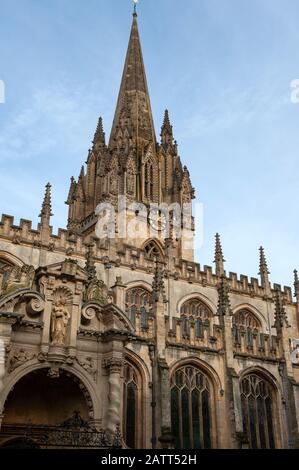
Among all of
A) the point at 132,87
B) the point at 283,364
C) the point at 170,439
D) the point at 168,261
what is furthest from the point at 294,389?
the point at 132,87

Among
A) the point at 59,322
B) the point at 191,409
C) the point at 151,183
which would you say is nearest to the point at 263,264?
the point at 151,183

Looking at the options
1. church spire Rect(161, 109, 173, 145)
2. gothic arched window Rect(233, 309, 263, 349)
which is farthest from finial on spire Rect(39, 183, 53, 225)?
church spire Rect(161, 109, 173, 145)

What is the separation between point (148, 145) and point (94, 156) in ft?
15.7

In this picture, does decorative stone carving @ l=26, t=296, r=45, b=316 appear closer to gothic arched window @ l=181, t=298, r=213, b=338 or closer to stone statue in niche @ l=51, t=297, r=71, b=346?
stone statue in niche @ l=51, t=297, r=71, b=346

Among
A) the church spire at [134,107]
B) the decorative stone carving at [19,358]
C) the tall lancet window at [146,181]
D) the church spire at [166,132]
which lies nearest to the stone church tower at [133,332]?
the decorative stone carving at [19,358]

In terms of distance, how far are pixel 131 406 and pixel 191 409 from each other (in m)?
2.98

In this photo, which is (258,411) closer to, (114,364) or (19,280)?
(114,364)

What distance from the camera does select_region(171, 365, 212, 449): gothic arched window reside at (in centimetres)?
2441

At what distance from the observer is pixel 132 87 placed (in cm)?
5666

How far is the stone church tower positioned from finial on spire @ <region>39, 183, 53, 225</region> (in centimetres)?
21

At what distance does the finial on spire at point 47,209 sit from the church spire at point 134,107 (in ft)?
50.9

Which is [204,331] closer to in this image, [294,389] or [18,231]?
[294,389]

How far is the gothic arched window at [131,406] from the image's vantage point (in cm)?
2300

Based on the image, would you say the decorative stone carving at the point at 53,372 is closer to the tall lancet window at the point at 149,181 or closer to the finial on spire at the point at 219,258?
the finial on spire at the point at 219,258
